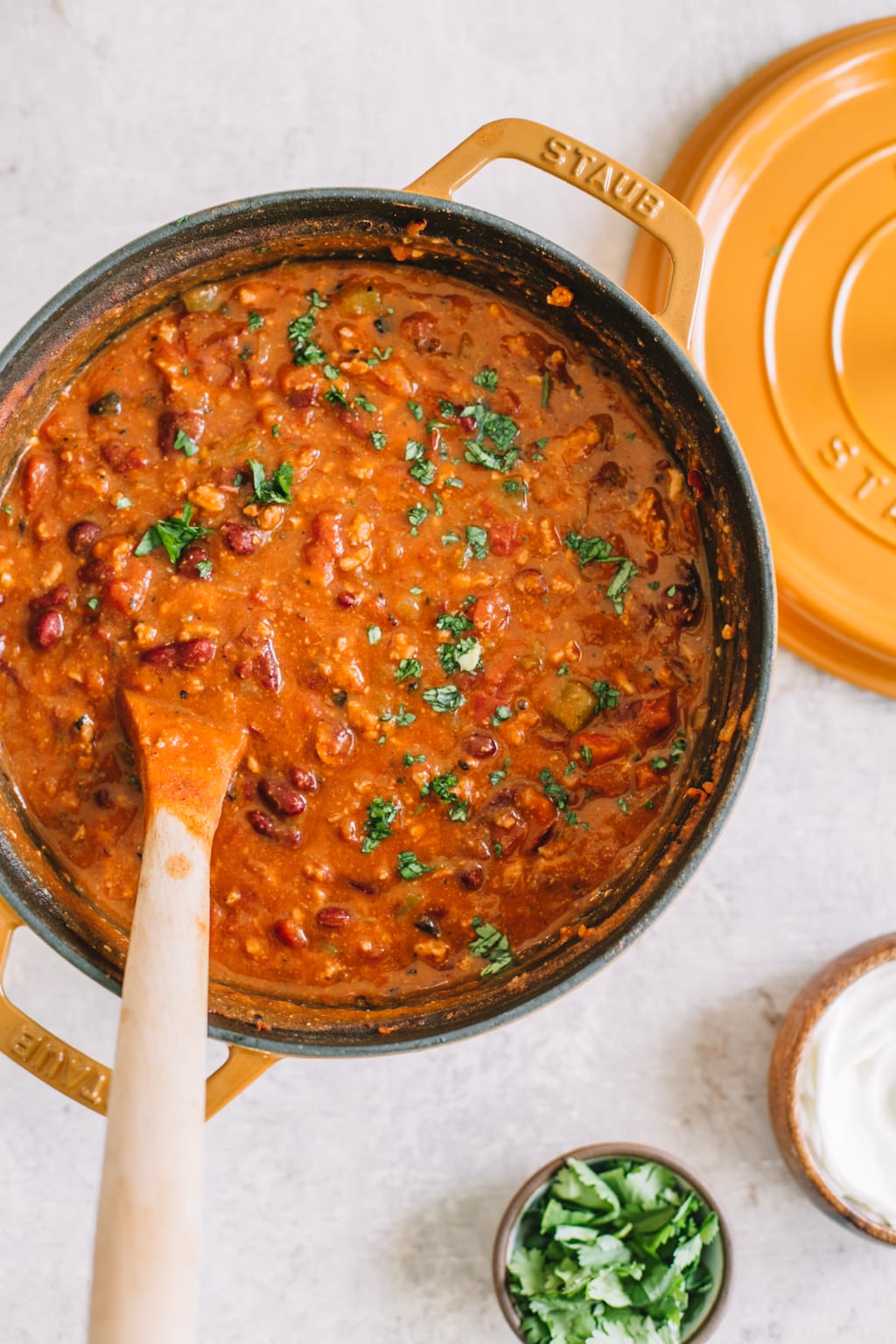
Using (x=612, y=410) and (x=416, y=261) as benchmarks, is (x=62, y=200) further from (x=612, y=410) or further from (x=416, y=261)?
(x=612, y=410)

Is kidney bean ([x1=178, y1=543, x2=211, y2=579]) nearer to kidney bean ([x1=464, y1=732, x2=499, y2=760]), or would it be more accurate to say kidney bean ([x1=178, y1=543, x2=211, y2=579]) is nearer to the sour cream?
kidney bean ([x1=464, y1=732, x2=499, y2=760])

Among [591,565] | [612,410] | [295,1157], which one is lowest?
[295,1157]

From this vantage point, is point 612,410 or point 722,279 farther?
point 722,279

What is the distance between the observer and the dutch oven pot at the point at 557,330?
8.53ft

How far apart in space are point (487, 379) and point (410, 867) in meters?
1.20

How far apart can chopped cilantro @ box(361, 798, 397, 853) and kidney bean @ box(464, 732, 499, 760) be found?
0.72 ft

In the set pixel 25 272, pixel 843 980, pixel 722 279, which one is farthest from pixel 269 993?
pixel 722 279

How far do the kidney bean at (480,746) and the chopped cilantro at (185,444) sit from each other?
3.07ft

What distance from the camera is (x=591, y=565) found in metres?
2.82

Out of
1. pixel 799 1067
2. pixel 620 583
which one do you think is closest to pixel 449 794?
pixel 620 583

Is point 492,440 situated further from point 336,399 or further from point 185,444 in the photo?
point 185,444

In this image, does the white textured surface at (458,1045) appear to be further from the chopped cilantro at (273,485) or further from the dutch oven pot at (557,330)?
the chopped cilantro at (273,485)

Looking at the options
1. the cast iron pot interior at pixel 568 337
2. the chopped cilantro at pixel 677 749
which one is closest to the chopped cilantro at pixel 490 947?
the cast iron pot interior at pixel 568 337

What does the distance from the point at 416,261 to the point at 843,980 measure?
2177mm
